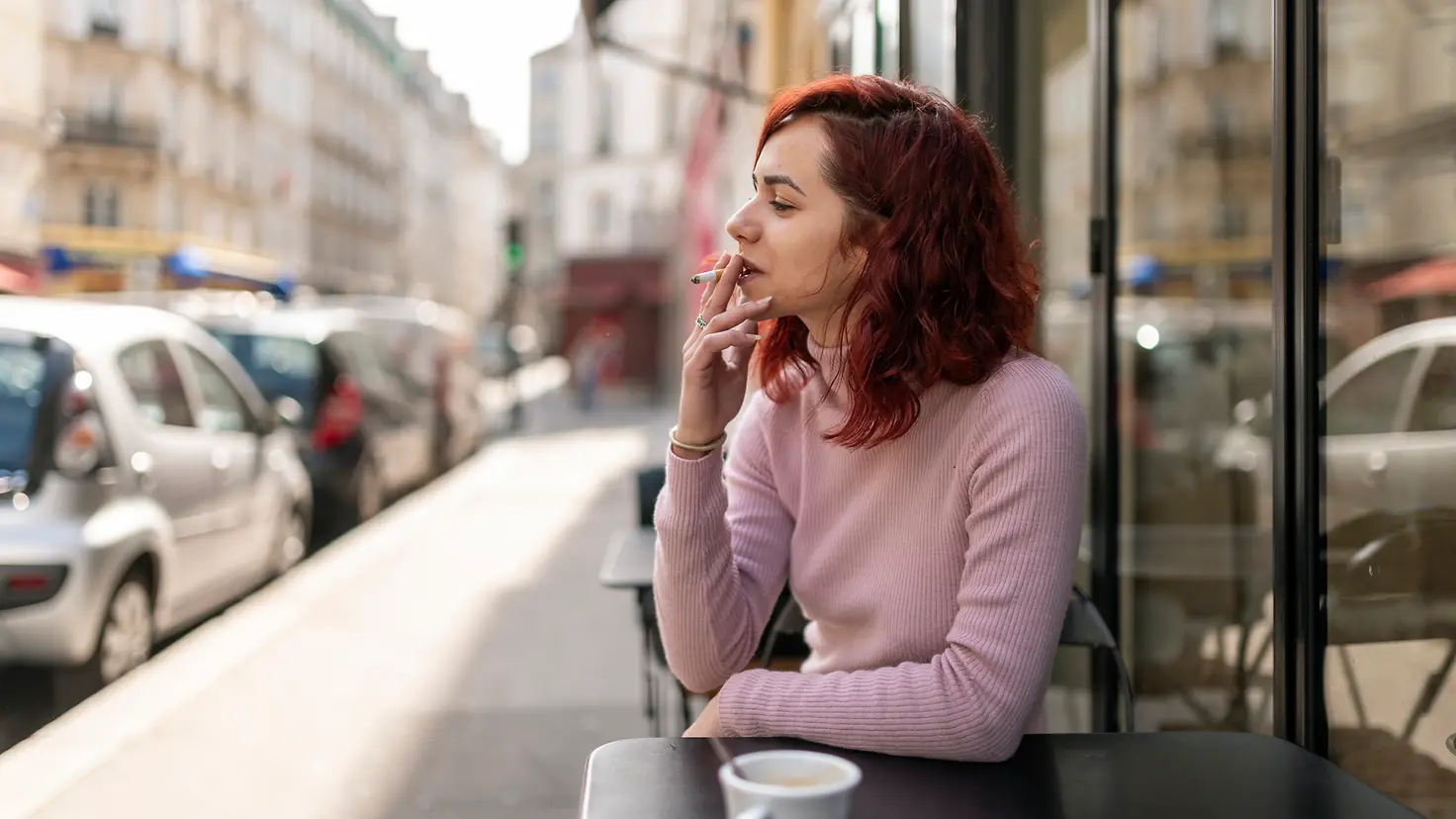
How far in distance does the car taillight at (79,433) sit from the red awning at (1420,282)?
3620mm

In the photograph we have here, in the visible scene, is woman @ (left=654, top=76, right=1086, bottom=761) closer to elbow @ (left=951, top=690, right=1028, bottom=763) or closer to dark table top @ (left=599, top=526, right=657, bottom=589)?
elbow @ (left=951, top=690, right=1028, bottom=763)

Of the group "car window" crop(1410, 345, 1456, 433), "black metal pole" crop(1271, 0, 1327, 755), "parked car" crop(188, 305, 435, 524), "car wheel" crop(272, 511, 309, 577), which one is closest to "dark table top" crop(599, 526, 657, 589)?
"black metal pole" crop(1271, 0, 1327, 755)

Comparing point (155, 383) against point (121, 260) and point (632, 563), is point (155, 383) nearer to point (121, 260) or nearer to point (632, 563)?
point (121, 260)

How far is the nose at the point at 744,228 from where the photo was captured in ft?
5.70

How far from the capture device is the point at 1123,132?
3273 millimetres

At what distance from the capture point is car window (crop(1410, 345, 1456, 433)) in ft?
6.09

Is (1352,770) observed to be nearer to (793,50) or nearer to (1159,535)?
(1159,535)

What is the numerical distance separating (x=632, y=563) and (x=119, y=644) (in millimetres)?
2332

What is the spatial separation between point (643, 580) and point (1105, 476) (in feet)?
3.79

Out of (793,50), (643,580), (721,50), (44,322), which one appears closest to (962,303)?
(643,580)

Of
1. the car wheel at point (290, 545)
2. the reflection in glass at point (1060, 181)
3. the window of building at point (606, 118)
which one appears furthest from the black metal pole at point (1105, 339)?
the window of building at point (606, 118)

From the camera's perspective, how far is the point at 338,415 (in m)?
8.71

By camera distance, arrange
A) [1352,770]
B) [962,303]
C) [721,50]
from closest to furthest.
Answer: [962,303] < [1352,770] < [721,50]

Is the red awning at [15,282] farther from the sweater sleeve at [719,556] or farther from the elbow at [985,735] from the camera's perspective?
the elbow at [985,735]
